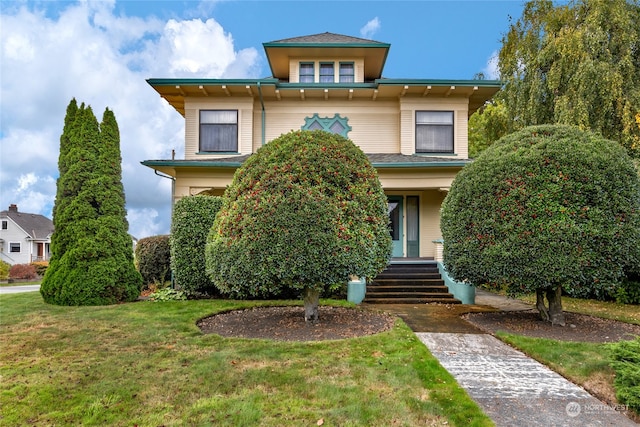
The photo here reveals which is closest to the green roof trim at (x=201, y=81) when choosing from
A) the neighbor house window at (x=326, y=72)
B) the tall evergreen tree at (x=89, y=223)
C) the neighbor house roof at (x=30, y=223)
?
the neighbor house window at (x=326, y=72)

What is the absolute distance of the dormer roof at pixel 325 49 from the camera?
12672 mm

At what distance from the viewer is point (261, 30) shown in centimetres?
1350

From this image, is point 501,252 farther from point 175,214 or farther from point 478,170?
point 175,214

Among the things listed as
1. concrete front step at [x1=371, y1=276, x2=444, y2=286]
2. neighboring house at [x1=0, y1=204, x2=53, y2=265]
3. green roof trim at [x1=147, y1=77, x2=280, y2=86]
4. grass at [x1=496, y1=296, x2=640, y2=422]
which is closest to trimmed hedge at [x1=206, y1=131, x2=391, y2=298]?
grass at [x1=496, y1=296, x2=640, y2=422]

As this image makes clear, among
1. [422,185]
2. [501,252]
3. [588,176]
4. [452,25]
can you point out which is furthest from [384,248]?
[452,25]

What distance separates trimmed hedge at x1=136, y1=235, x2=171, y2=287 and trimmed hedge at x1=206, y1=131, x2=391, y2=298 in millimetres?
5155

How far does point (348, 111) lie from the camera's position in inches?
515

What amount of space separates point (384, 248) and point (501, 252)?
197 centimetres

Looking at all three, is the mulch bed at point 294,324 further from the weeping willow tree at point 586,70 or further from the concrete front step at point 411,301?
the weeping willow tree at point 586,70

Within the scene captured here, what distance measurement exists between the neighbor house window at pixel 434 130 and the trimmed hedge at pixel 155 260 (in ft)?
29.9

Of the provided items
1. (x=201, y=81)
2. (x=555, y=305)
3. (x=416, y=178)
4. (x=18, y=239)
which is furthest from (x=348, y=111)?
(x=18, y=239)

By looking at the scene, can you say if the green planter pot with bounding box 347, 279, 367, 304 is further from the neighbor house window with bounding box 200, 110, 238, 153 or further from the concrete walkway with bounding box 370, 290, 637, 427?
the neighbor house window with bounding box 200, 110, 238, 153

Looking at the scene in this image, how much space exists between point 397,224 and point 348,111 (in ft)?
14.5

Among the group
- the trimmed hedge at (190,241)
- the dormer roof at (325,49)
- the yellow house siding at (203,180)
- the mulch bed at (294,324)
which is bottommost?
the mulch bed at (294,324)
